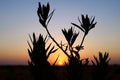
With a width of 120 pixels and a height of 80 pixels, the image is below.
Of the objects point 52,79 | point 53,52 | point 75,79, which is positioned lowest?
point 75,79

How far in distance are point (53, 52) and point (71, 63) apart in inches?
36.0

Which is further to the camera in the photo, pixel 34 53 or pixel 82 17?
pixel 82 17

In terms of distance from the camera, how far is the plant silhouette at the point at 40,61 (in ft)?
12.9

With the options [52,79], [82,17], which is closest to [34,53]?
[52,79]

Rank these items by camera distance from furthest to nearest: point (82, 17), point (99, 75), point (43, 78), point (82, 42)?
point (82, 17)
point (82, 42)
point (99, 75)
point (43, 78)

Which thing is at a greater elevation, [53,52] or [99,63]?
[53,52]

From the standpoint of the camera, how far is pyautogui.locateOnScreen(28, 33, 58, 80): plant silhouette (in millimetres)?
3926

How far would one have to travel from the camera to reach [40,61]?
3.98 meters

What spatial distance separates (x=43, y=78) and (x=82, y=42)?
75.2 inches

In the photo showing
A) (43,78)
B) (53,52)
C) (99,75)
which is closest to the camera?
(43,78)

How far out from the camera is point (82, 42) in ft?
18.4

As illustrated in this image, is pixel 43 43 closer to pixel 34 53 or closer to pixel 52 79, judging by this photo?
pixel 34 53

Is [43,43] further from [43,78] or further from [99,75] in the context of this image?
[99,75]

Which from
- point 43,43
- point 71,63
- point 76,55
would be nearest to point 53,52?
point 43,43
